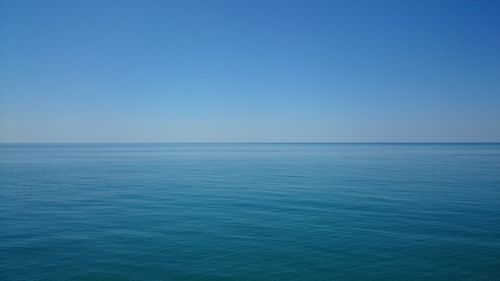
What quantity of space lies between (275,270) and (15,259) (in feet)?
47.7

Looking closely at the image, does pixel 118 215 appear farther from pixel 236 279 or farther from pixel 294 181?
pixel 294 181

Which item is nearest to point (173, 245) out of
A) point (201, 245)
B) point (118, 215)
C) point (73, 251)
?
point (201, 245)

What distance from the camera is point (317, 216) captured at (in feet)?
96.8

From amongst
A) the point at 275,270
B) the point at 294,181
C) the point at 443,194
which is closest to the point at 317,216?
the point at 275,270

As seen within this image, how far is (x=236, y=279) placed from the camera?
658 inches


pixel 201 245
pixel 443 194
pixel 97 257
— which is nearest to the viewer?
pixel 97 257

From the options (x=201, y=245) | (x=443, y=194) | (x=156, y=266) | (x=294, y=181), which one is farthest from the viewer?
(x=294, y=181)

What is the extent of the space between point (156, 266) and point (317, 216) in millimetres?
15599

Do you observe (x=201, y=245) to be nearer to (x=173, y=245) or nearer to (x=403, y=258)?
(x=173, y=245)

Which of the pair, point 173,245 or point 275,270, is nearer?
point 275,270

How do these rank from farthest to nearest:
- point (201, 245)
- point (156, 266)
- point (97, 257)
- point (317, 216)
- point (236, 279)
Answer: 1. point (317, 216)
2. point (201, 245)
3. point (97, 257)
4. point (156, 266)
5. point (236, 279)

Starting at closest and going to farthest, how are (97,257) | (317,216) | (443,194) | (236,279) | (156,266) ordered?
(236,279) → (156,266) → (97,257) → (317,216) → (443,194)

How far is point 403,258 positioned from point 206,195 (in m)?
25.7

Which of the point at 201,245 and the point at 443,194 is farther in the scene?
the point at 443,194
